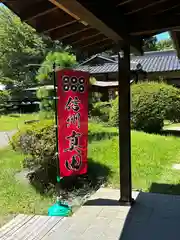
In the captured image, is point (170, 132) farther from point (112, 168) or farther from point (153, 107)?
point (112, 168)

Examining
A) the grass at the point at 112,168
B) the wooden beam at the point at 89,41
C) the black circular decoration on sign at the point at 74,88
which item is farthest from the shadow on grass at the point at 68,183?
the wooden beam at the point at 89,41

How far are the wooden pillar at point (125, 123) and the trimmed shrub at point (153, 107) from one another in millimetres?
5981

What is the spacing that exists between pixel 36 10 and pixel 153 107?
7334 millimetres

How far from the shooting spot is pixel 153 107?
9719 mm

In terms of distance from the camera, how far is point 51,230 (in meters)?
3.28

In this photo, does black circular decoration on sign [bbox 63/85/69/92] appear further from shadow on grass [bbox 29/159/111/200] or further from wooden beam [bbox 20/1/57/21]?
shadow on grass [bbox 29/159/111/200]

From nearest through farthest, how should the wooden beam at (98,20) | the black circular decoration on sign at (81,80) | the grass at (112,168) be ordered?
the wooden beam at (98,20)
the black circular decoration on sign at (81,80)
the grass at (112,168)

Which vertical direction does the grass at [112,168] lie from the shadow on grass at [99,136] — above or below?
below

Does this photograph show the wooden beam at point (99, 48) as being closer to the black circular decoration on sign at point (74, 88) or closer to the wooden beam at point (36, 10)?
the black circular decoration on sign at point (74, 88)

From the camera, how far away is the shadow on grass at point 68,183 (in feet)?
16.6

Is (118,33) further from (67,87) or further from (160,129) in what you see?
(160,129)

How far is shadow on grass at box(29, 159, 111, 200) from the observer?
5.06m

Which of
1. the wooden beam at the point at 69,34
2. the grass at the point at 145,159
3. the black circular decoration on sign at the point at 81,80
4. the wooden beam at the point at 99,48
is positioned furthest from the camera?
the grass at the point at 145,159

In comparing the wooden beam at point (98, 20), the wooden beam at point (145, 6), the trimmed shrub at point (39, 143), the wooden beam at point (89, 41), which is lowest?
the trimmed shrub at point (39, 143)
